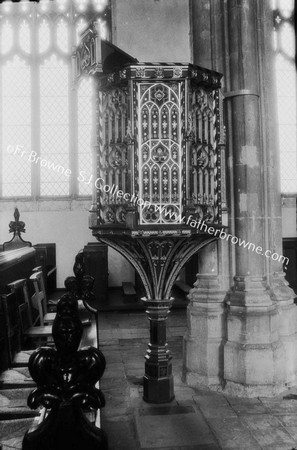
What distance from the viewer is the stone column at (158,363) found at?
3.72 meters

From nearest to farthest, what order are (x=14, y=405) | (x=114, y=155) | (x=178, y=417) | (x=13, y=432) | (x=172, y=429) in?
(x=13, y=432)
(x=14, y=405)
(x=172, y=429)
(x=178, y=417)
(x=114, y=155)

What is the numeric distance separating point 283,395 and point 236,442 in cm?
104

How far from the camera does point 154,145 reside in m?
3.70

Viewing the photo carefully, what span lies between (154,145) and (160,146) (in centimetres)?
5

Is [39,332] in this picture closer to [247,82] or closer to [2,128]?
[247,82]

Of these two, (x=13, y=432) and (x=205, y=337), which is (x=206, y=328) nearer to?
(x=205, y=337)

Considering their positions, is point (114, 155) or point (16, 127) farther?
point (16, 127)

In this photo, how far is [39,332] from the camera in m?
3.72

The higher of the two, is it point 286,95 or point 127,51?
point 127,51

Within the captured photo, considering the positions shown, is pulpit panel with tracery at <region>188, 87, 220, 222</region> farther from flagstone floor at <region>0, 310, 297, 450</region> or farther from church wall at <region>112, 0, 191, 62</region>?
church wall at <region>112, 0, 191, 62</region>

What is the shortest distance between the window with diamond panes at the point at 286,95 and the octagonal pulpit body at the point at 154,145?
6.60 metres

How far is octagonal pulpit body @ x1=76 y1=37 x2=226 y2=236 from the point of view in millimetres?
3658

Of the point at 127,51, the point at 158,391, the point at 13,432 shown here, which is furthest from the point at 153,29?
the point at 13,432

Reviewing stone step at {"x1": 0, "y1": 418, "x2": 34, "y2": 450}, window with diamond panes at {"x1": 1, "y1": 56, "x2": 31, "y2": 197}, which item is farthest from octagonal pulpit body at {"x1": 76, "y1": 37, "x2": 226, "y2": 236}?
window with diamond panes at {"x1": 1, "y1": 56, "x2": 31, "y2": 197}
